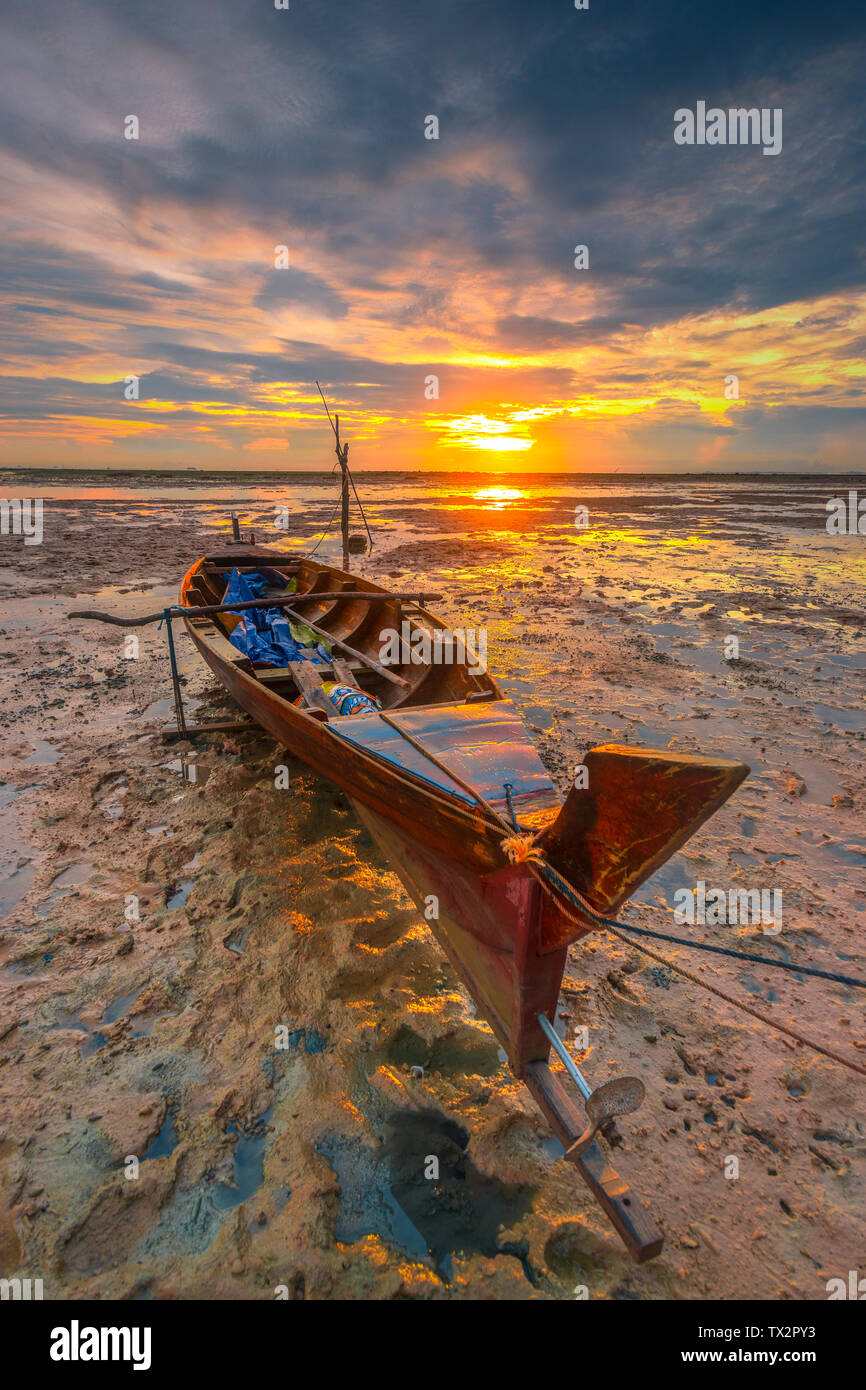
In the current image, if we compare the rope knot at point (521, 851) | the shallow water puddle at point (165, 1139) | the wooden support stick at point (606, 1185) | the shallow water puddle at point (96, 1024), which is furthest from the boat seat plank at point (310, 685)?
the wooden support stick at point (606, 1185)

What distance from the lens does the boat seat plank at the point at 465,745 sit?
148 inches

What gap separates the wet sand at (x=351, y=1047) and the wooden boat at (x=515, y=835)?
529 millimetres

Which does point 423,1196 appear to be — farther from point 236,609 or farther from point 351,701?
point 236,609

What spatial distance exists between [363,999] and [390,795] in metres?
1.60

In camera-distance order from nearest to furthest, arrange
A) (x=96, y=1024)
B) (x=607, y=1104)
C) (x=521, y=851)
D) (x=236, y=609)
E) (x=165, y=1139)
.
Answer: (x=607, y=1104) < (x=521, y=851) < (x=165, y=1139) < (x=96, y=1024) < (x=236, y=609)

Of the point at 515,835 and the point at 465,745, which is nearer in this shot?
the point at 515,835

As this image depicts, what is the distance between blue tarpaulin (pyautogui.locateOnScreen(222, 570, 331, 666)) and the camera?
805cm

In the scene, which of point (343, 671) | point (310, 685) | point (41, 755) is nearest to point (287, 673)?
point (343, 671)

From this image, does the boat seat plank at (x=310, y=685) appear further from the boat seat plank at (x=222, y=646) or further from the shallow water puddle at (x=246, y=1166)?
the shallow water puddle at (x=246, y=1166)

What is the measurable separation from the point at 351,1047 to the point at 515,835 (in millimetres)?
2055

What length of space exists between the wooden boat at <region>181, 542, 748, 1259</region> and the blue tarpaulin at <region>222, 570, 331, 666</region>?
6.71ft

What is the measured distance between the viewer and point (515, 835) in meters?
3.00

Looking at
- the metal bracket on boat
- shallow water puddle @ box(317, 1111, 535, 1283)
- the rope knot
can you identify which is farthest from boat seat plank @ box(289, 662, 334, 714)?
the metal bracket on boat
